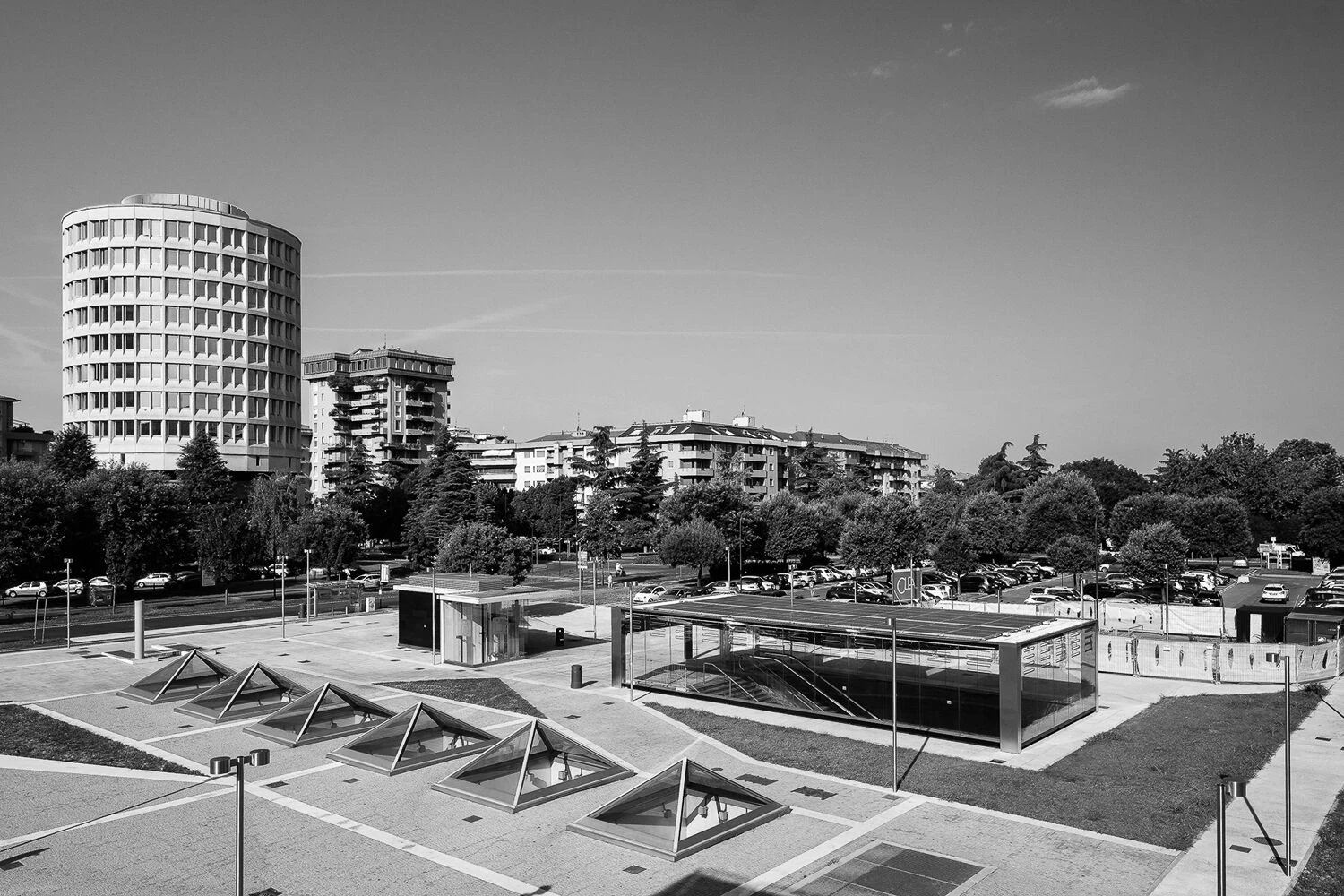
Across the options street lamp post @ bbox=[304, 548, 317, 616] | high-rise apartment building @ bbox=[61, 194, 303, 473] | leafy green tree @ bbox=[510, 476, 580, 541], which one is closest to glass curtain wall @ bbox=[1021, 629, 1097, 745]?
street lamp post @ bbox=[304, 548, 317, 616]

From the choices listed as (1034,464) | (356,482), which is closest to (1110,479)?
(1034,464)

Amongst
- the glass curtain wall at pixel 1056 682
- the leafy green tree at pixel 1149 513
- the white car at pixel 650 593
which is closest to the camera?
the glass curtain wall at pixel 1056 682

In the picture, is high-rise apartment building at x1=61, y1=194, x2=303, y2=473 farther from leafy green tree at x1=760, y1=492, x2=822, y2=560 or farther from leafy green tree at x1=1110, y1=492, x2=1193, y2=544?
leafy green tree at x1=1110, y1=492, x2=1193, y2=544

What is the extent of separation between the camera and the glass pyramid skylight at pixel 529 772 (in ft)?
71.9

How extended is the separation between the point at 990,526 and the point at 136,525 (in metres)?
66.9

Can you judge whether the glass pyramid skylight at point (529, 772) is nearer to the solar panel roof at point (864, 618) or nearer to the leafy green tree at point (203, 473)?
the solar panel roof at point (864, 618)

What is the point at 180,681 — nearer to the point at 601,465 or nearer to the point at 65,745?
the point at 65,745

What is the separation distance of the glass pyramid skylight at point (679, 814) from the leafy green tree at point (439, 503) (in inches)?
A: 2534

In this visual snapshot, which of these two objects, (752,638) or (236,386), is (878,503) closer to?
(752,638)

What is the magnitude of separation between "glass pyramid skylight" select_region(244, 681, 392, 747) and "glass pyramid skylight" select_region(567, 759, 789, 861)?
11.2 metres

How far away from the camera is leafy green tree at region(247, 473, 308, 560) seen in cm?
7444

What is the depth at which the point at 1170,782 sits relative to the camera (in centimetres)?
2316

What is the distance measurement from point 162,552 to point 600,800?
53847 mm

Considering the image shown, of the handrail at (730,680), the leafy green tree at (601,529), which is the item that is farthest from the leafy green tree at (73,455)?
the handrail at (730,680)
